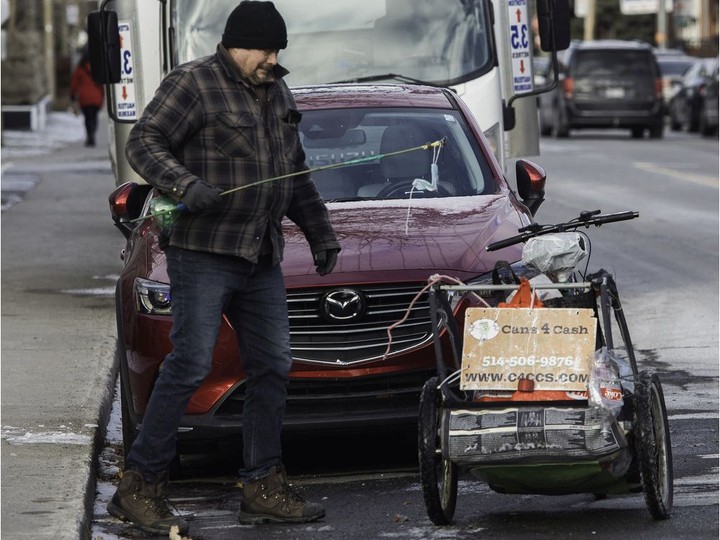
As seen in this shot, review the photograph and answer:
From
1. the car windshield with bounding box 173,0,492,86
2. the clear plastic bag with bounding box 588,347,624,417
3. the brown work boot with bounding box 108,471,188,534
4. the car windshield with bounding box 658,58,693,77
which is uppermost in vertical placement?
the car windshield with bounding box 173,0,492,86

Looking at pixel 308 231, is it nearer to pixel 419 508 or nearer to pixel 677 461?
pixel 419 508

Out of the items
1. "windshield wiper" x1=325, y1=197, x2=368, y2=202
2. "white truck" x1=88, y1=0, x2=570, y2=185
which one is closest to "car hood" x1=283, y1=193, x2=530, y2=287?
"windshield wiper" x1=325, y1=197, x2=368, y2=202

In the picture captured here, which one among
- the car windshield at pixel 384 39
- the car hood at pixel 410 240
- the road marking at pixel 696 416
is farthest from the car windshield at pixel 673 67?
the car hood at pixel 410 240

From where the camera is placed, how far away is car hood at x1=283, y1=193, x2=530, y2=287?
7.20 metres

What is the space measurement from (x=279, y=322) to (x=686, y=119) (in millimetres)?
31200

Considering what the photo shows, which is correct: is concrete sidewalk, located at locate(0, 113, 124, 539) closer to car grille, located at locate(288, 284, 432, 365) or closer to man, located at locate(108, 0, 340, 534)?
man, located at locate(108, 0, 340, 534)

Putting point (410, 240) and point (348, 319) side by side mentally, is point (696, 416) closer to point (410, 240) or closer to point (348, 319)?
point (410, 240)

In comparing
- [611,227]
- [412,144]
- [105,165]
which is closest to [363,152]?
[412,144]

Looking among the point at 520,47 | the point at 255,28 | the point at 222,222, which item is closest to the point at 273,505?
the point at 222,222

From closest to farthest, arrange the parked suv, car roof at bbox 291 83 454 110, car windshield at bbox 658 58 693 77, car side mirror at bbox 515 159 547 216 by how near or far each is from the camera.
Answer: car side mirror at bbox 515 159 547 216, car roof at bbox 291 83 454 110, the parked suv, car windshield at bbox 658 58 693 77

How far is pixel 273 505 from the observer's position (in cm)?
661

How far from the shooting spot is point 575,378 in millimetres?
6234

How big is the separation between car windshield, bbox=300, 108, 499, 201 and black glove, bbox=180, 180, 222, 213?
2351 mm

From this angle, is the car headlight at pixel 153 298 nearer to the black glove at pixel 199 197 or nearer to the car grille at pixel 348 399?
the car grille at pixel 348 399
